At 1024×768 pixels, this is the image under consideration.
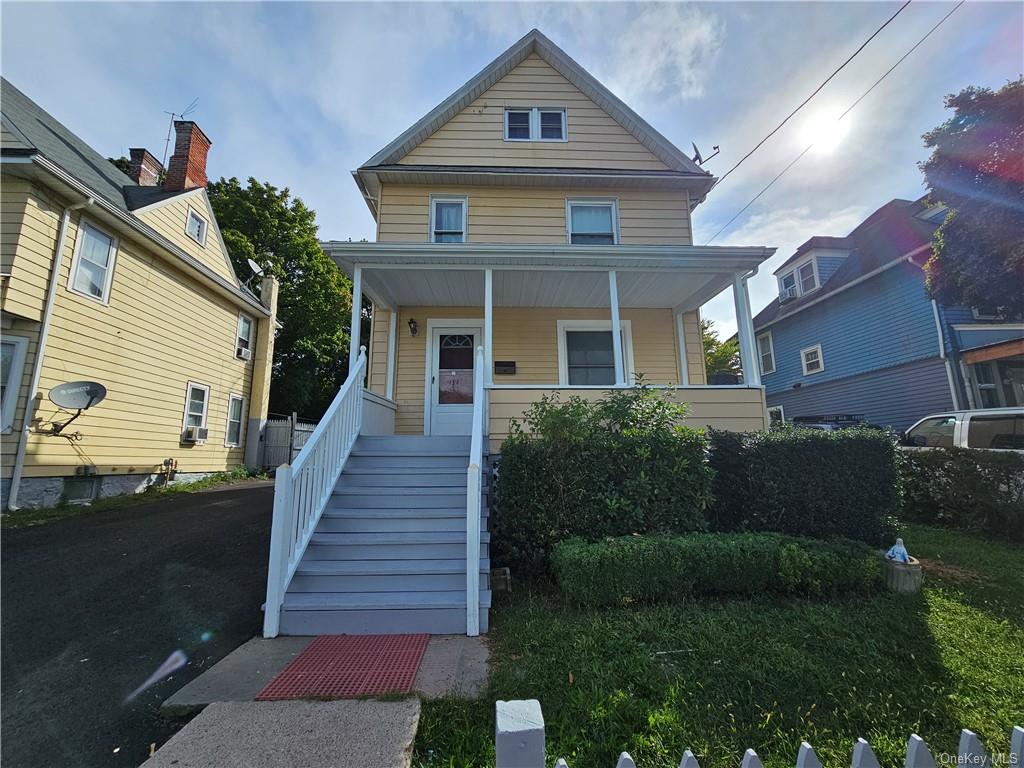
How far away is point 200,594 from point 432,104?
371 inches

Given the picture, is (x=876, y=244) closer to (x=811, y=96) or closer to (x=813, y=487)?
(x=811, y=96)

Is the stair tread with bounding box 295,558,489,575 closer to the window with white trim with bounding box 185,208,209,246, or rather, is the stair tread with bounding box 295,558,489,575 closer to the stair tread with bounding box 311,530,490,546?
the stair tread with bounding box 311,530,490,546

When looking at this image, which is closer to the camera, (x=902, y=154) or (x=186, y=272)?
(x=902, y=154)

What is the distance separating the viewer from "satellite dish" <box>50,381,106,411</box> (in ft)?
23.8

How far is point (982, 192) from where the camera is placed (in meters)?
8.53

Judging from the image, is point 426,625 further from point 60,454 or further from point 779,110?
point 779,110

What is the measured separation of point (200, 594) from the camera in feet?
13.3

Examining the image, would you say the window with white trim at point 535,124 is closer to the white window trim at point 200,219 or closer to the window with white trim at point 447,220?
the window with white trim at point 447,220

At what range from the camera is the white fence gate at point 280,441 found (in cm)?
1379

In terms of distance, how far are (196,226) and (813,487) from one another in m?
14.5

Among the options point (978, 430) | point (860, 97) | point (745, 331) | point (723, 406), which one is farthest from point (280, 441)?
point (978, 430)

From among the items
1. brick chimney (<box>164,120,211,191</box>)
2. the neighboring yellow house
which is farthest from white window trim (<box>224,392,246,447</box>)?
brick chimney (<box>164,120,211,191</box>)

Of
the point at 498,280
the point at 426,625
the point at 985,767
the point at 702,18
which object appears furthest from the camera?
the point at 498,280

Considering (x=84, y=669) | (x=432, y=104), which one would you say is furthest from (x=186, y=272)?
(x=84, y=669)
